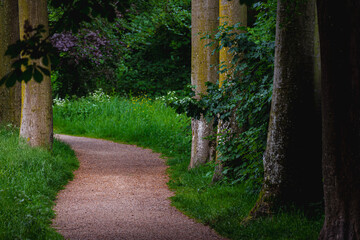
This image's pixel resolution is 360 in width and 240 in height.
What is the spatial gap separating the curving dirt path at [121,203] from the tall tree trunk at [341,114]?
5.65 feet

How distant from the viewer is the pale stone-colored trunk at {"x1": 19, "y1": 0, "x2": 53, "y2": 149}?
10.6m

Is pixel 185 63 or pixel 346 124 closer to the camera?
pixel 346 124

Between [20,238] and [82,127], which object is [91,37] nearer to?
[82,127]

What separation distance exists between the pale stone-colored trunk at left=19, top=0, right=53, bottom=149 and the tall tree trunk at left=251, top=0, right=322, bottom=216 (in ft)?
21.8

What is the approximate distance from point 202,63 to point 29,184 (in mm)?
4727

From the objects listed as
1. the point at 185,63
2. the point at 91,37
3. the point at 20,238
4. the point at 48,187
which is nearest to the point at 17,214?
the point at 20,238

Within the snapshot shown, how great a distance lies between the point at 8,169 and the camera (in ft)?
28.5

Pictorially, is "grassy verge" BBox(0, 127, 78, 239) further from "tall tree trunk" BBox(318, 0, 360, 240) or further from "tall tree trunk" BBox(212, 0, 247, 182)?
"tall tree trunk" BBox(318, 0, 360, 240)

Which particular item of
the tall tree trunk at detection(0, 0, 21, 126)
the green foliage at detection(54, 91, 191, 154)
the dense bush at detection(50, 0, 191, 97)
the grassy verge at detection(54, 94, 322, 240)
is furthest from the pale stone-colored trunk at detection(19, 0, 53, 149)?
the dense bush at detection(50, 0, 191, 97)

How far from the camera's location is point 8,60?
42.9 ft

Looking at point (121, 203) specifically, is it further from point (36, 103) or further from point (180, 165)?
point (36, 103)

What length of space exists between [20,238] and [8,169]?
393 centimetres

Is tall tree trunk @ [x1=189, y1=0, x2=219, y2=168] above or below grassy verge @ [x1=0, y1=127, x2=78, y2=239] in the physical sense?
above

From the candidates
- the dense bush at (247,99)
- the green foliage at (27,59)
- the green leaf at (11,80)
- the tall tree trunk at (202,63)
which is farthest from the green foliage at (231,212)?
the green leaf at (11,80)
